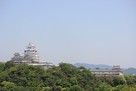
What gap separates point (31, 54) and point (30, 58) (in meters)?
2.34

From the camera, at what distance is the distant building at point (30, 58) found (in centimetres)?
7809

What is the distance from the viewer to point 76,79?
191ft

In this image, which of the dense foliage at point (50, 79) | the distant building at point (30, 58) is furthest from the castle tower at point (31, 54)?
the dense foliage at point (50, 79)

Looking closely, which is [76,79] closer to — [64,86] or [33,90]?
[64,86]

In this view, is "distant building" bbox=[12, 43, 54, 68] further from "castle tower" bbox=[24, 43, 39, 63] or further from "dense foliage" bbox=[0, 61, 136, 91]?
"dense foliage" bbox=[0, 61, 136, 91]

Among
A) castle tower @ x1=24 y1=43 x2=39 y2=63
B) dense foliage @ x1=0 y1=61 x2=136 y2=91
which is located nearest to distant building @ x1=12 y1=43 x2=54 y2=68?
castle tower @ x1=24 y1=43 x2=39 y2=63

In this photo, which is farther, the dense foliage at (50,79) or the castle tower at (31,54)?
the castle tower at (31,54)

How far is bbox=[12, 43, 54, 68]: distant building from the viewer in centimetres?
7809

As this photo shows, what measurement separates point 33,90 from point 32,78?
7.60 metres

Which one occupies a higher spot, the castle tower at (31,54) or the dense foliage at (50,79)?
the castle tower at (31,54)

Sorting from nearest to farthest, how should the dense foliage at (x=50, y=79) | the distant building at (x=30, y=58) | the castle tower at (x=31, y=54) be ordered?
the dense foliage at (x=50, y=79) < the distant building at (x=30, y=58) < the castle tower at (x=31, y=54)

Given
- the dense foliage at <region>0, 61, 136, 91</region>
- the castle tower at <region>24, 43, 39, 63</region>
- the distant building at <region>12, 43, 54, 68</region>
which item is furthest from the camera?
the castle tower at <region>24, 43, 39, 63</region>

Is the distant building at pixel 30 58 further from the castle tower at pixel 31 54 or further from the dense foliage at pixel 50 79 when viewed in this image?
the dense foliage at pixel 50 79

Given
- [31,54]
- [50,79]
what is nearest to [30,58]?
[31,54]
